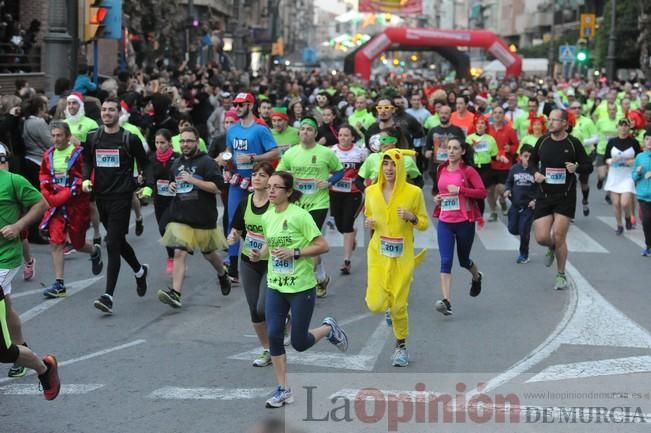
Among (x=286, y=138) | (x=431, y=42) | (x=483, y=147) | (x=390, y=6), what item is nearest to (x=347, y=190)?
(x=286, y=138)

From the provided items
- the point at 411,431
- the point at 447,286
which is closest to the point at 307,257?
the point at 411,431

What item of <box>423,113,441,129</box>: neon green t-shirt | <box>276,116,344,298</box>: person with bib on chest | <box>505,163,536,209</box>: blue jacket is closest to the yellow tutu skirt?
<box>276,116,344,298</box>: person with bib on chest

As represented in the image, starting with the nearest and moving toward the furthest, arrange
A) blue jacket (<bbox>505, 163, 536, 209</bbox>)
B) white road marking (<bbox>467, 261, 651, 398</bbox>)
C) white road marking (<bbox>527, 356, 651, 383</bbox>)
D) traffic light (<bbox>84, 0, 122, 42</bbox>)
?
white road marking (<bbox>527, 356, 651, 383</bbox>) < white road marking (<bbox>467, 261, 651, 398</bbox>) < blue jacket (<bbox>505, 163, 536, 209</bbox>) < traffic light (<bbox>84, 0, 122, 42</bbox>)

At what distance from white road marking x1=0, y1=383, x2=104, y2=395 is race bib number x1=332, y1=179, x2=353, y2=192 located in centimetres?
533

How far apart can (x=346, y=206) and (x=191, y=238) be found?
102 inches

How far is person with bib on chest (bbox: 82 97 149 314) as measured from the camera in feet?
37.8

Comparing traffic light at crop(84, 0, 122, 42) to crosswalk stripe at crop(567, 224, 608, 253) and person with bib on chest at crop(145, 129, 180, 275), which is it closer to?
crosswalk stripe at crop(567, 224, 608, 253)

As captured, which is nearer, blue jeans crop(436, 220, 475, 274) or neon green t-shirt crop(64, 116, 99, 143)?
blue jeans crop(436, 220, 475, 274)

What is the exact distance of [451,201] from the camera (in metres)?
11.4

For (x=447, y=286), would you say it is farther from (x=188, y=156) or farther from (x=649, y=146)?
(x=649, y=146)

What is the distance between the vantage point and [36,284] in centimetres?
1308

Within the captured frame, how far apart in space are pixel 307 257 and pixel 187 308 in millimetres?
3755

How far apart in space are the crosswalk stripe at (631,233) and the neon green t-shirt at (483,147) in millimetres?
2167

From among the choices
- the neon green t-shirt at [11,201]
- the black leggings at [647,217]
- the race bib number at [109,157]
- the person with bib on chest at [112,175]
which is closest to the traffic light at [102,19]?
the person with bib on chest at [112,175]
